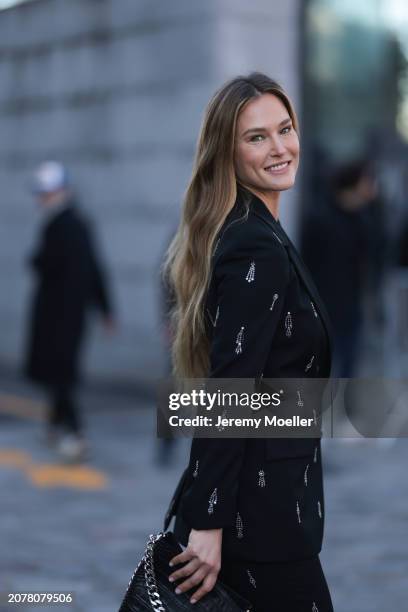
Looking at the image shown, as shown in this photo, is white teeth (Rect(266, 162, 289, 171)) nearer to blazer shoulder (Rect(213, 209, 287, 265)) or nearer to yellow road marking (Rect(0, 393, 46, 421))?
blazer shoulder (Rect(213, 209, 287, 265))

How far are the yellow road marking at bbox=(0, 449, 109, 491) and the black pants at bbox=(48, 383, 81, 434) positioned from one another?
0.31m

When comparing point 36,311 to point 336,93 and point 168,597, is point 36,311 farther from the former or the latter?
point 168,597

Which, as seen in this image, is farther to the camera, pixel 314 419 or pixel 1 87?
pixel 1 87

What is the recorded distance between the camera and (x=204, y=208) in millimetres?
2732

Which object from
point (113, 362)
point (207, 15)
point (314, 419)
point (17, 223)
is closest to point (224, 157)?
point (314, 419)

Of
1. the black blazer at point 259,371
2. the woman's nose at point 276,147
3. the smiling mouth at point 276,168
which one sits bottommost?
the black blazer at point 259,371

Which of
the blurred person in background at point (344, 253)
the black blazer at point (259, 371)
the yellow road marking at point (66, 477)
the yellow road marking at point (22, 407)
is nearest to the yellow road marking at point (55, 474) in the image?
the yellow road marking at point (66, 477)

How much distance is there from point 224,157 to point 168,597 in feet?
3.33

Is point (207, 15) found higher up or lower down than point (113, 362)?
higher up

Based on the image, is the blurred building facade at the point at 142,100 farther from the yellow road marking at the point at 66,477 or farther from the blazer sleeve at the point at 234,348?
the blazer sleeve at the point at 234,348

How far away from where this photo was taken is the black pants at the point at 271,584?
2.63m

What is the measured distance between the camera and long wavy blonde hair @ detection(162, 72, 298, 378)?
2.70m

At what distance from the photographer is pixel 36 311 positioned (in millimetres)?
7980

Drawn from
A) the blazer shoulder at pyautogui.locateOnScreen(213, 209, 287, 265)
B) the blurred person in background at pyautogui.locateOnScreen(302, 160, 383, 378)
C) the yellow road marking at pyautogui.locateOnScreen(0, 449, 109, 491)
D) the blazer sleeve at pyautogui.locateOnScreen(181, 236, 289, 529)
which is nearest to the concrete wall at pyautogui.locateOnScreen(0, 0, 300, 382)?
the blurred person in background at pyautogui.locateOnScreen(302, 160, 383, 378)
